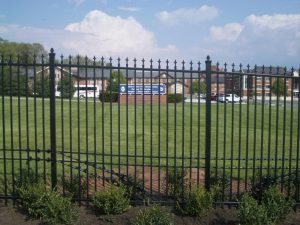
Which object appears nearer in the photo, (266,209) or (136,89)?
(266,209)

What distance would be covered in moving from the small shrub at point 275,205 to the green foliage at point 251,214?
20 cm

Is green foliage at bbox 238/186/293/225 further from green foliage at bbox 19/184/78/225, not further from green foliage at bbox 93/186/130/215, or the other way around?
green foliage at bbox 19/184/78/225

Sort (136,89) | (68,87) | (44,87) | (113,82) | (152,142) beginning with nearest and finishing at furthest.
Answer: (44,87)
(136,89)
(68,87)
(113,82)
(152,142)

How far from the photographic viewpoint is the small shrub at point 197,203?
602 centimetres

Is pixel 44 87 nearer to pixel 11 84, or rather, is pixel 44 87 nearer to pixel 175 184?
pixel 11 84

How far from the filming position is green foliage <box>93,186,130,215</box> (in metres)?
6.07

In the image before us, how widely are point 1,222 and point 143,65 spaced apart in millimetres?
3152

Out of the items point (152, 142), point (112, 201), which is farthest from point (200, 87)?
point (152, 142)

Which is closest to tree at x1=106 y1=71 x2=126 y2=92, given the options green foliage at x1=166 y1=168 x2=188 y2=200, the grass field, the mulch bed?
the grass field

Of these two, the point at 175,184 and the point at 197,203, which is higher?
the point at 175,184

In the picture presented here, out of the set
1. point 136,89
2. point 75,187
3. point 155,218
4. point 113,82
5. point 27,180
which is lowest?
point 155,218

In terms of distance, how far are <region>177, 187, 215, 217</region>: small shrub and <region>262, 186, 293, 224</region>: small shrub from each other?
80cm

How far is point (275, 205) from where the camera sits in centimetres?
589

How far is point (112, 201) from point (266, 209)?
2230 mm
